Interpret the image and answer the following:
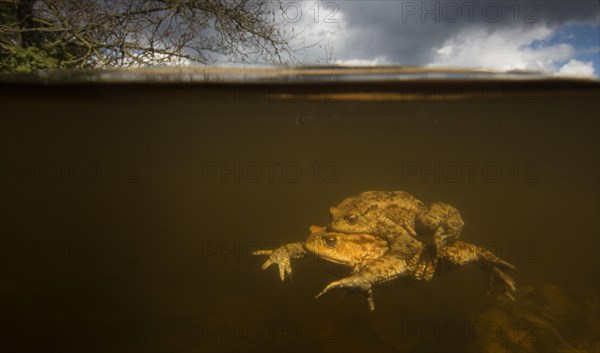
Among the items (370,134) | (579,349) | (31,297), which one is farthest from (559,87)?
(31,297)

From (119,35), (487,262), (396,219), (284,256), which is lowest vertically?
(487,262)

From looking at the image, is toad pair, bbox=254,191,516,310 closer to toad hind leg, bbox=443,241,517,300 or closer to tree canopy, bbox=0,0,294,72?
toad hind leg, bbox=443,241,517,300

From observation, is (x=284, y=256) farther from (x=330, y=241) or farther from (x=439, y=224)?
(x=439, y=224)

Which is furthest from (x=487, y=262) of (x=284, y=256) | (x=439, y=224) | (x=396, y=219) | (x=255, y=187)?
(x=255, y=187)

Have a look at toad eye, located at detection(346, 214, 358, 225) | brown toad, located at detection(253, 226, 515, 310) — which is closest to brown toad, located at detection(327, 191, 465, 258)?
toad eye, located at detection(346, 214, 358, 225)

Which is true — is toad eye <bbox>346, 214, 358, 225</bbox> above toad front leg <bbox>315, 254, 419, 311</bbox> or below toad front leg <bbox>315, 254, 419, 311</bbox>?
above

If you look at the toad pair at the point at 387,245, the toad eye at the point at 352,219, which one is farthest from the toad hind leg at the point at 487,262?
the toad eye at the point at 352,219

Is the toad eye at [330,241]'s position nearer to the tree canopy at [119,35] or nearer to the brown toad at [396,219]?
the brown toad at [396,219]

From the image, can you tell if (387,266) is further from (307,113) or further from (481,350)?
(307,113)
